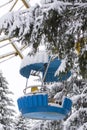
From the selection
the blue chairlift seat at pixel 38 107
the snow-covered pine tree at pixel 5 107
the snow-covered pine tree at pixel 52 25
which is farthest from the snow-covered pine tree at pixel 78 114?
the snow-covered pine tree at pixel 5 107

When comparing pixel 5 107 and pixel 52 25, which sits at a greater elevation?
pixel 52 25

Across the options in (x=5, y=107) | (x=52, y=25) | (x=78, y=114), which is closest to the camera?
(x=52, y=25)

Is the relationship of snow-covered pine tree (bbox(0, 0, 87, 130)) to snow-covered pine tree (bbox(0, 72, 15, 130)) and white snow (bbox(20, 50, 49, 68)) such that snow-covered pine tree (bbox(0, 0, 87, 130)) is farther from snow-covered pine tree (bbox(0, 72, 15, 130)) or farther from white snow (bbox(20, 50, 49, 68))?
snow-covered pine tree (bbox(0, 72, 15, 130))

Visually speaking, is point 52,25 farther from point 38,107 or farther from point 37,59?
point 37,59

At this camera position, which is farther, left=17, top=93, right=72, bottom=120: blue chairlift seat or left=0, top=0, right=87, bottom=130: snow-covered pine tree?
left=17, top=93, right=72, bottom=120: blue chairlift seat

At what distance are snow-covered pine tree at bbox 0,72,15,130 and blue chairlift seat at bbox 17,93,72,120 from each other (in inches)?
789

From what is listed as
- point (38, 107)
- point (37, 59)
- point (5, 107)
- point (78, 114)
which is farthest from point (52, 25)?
point (5, 107)

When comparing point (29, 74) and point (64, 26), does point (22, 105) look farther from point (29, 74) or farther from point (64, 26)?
point (64, 26)

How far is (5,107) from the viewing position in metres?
28.1

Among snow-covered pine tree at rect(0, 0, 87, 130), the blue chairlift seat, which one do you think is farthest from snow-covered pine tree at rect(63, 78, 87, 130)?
snow-covered pine tree at rect(0, 0, 87, 130)

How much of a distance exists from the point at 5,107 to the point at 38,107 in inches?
A: 864

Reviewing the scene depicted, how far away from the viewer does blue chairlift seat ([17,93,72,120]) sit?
6.40 meters

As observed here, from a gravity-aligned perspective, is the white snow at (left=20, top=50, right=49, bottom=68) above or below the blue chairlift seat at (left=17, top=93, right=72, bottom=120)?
above

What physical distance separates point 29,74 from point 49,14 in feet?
11.2
